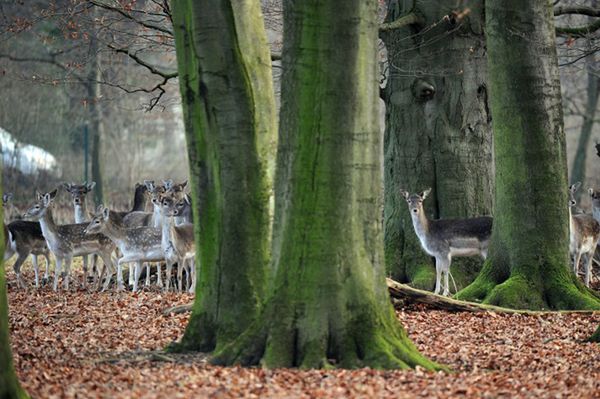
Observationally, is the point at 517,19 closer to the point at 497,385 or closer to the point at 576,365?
the point at 576,365

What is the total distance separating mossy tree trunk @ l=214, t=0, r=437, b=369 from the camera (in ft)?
32.2

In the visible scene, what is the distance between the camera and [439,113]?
1697 centimetres

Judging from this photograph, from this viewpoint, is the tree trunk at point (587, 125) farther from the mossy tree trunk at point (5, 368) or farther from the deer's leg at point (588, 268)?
the mossy tree trunk at point (5, 368)

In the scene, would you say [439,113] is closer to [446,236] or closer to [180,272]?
[446,236]

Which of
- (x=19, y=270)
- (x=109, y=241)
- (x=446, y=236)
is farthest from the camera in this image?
(x=109, y=241)

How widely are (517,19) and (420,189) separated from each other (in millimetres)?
3356

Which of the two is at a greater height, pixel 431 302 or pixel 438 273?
pixel 438 273

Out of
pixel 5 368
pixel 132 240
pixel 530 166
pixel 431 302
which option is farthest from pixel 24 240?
pixel 5 368

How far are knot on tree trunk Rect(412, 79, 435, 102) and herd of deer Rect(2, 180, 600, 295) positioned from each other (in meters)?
1.31

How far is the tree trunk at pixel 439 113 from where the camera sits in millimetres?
16938

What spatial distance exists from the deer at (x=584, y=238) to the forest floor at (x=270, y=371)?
4.90 m

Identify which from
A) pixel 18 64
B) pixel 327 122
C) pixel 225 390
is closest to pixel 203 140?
pixel 327 122

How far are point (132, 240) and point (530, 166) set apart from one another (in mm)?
6528

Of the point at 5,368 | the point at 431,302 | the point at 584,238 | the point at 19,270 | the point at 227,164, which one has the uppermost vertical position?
the point at 227,164
